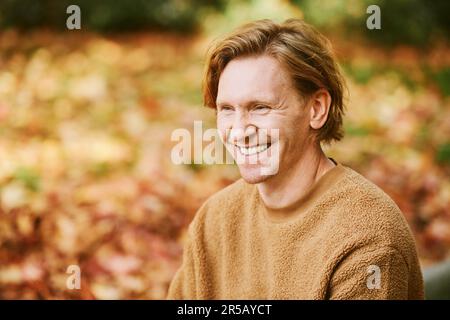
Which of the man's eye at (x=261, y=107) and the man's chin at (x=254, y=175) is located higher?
the man's eye at (x=261, y=107)

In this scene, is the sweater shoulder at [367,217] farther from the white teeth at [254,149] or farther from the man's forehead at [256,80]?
the man's forehead at [256,80]

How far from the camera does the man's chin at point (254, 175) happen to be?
1.77 meters

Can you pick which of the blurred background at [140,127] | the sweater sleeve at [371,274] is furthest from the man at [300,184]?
the blurred background at [140,127]

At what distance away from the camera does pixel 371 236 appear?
1.63 meters

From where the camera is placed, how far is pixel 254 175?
1777 millimetres

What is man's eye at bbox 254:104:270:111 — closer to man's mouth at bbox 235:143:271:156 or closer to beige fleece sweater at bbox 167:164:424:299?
man's mouth at bbox 235:143:271:156

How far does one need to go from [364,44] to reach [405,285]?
18.8ft

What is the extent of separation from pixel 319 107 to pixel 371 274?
523 millimetres

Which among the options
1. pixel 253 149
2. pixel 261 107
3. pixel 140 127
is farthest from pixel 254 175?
pixel 140 127

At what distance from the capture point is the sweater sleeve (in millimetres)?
1618

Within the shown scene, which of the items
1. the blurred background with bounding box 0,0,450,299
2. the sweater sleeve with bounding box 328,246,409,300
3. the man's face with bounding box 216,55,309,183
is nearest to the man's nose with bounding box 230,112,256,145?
the man's face with bounding box 216,55,309,183

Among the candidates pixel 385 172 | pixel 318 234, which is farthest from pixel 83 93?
pixel 318 234

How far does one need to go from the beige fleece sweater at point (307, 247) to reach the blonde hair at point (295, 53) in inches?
10.0

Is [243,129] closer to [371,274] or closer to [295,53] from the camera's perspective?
[295,53]
